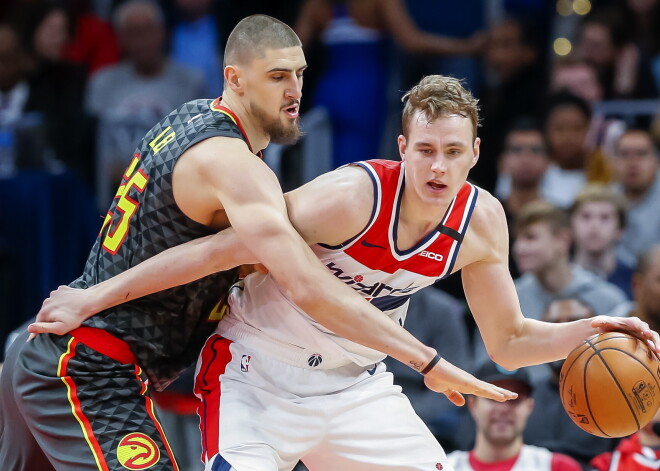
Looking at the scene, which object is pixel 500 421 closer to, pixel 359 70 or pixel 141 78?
pixel 359 70

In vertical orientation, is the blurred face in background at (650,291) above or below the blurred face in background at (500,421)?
above

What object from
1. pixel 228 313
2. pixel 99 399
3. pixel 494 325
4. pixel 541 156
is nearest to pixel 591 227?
pixel 541 156

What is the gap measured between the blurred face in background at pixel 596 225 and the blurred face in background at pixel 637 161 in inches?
21.9

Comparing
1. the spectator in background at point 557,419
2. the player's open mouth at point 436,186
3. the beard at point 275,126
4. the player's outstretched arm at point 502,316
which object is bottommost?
the spectator in background at point 557,419

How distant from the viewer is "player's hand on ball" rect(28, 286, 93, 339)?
14.5 feet

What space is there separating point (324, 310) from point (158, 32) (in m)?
6.29

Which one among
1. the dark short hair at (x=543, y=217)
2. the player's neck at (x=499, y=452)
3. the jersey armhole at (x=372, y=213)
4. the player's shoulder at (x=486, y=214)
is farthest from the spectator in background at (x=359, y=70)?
the jersey armhole at (x=372, y=213)

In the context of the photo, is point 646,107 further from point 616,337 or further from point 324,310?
point 324,310

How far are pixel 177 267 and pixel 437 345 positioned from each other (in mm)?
3407

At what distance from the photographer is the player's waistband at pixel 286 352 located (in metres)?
4.73

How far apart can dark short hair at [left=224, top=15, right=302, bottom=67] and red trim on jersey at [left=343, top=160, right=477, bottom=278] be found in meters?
0.62

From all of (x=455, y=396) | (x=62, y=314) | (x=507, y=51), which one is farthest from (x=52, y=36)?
(x=455, y=396)

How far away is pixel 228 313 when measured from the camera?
193 inches

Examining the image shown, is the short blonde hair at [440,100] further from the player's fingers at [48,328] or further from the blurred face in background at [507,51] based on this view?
the blurred face in background at [507,51]
